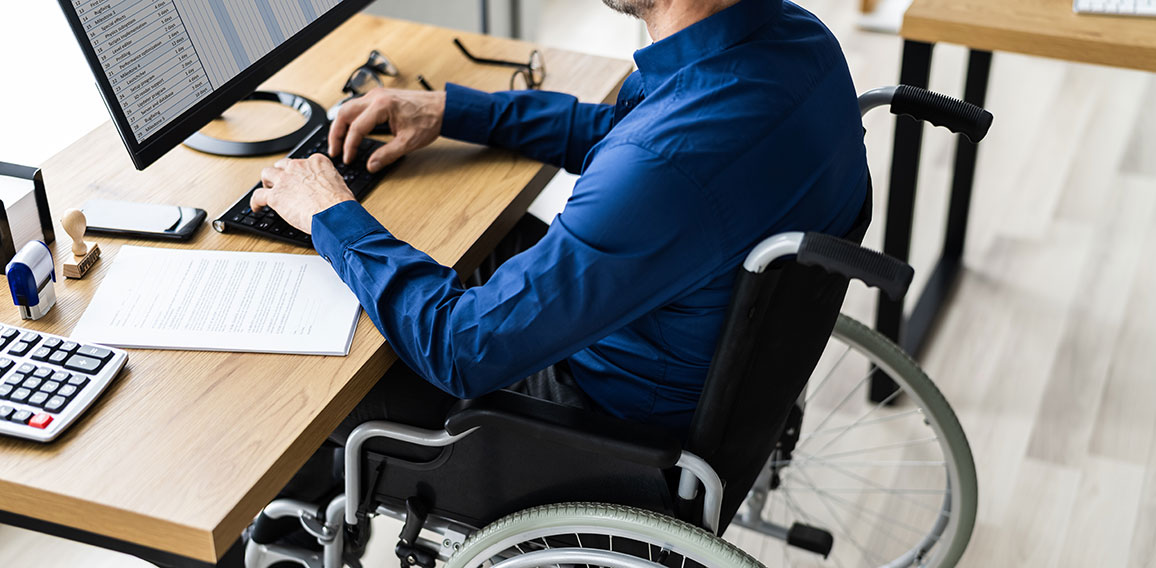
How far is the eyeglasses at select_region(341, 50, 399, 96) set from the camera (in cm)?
176

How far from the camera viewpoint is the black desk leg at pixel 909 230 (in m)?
2.09

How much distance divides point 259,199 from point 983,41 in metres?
1.23

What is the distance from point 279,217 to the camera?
4.66 ft

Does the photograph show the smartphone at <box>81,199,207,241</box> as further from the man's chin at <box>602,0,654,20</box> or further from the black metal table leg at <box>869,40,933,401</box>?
the black metal table leg at <box>869,40,933,401</box>

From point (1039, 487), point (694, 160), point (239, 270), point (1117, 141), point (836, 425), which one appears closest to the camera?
point (694, 160)

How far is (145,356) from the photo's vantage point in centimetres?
121

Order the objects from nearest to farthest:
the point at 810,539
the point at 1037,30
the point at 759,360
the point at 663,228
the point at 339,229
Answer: the point at 663,228
the point at 759,360
the point at 339,229
the point at 810,539
the point at 1037,30

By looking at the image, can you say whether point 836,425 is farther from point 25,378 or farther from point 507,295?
point 25,378

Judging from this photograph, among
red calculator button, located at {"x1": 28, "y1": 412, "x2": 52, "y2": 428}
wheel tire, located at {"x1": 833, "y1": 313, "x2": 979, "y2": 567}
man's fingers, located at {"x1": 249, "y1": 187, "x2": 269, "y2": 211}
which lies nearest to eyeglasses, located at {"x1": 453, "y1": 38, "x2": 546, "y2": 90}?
man's fingers, located at {"x1": 249, "y1": 187, "x2": 269, "y2": 211}

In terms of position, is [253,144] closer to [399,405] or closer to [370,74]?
[370,74]

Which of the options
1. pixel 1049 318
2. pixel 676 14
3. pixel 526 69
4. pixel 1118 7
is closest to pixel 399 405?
pixel 676 14

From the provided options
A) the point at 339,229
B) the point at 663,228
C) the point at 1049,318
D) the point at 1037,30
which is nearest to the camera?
the point at 663,228

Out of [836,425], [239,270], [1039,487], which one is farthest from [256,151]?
[1039,487]

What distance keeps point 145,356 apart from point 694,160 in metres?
0.62
